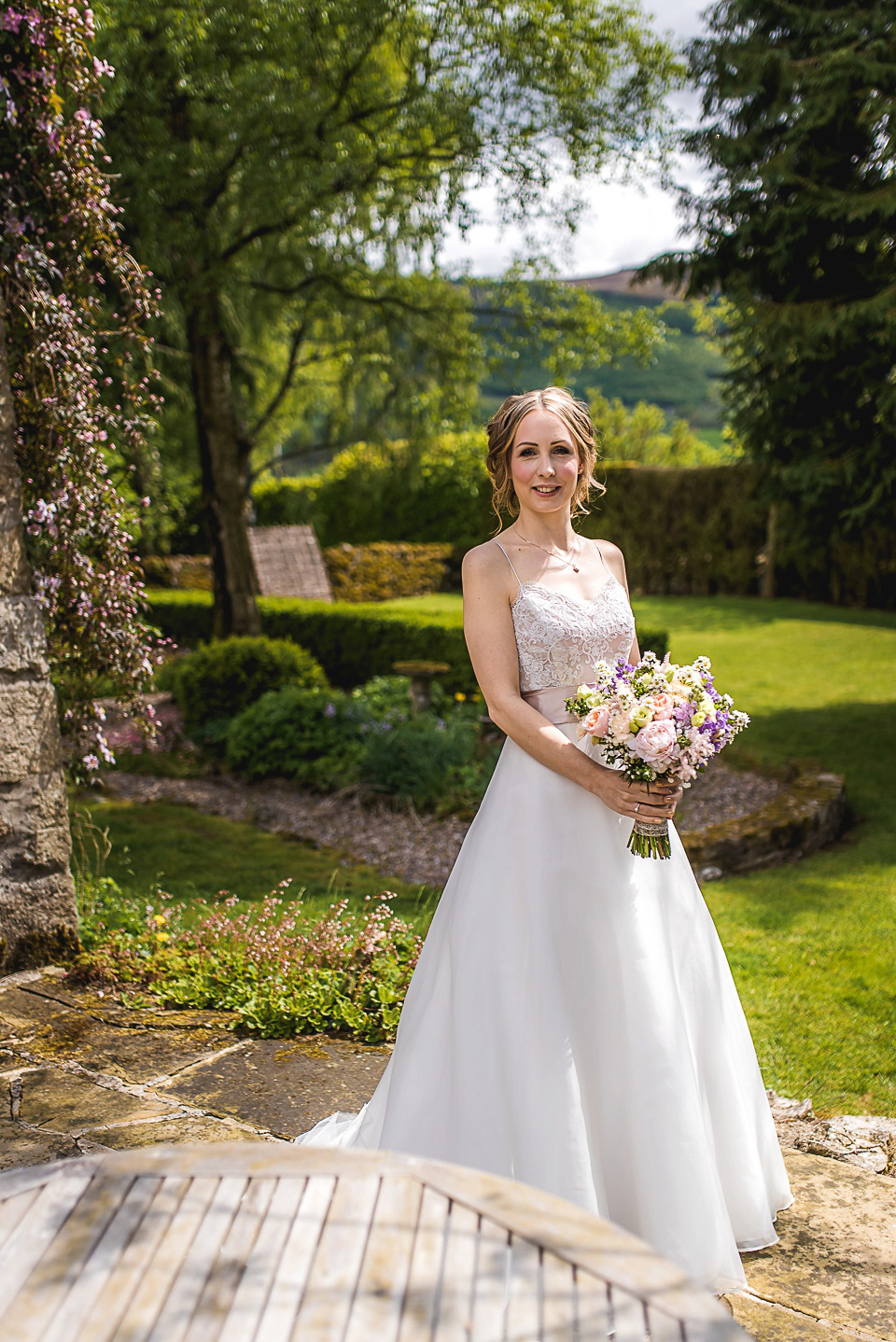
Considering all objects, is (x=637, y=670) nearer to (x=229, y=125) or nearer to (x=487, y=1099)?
(x=487, y=1099)

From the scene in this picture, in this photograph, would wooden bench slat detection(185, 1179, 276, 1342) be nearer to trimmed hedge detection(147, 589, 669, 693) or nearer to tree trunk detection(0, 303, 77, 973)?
tree trunk detection(0, 303, 77, 973)

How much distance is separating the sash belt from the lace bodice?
0.05 feet

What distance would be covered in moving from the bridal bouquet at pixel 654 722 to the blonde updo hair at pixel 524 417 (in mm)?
559

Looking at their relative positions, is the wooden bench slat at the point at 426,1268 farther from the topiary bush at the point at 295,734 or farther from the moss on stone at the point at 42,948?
the topiary bush at the point at 295,734

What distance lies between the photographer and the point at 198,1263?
4.33 feet

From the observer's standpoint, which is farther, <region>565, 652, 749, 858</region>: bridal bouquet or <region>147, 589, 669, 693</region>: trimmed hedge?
<region>147, 589, 669, 693</region>: trimmed hedge

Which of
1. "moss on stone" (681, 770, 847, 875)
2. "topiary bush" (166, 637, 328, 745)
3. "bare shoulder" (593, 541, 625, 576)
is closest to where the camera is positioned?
"bare shoulder" (593, 541, 625, 576)

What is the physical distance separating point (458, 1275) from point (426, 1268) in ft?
0.14

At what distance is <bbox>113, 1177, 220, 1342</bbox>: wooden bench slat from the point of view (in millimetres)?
1227

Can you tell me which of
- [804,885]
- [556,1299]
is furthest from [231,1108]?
[804,885]

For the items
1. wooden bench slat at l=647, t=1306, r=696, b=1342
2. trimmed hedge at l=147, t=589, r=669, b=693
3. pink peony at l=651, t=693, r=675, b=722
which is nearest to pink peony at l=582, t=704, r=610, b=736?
pink peony at l=651, t=693, r=675, b=722

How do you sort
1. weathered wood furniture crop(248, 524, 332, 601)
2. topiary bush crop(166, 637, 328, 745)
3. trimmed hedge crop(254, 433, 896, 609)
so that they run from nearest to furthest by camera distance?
topiary bush crop(166, 637, 328, 745), weathered wood furniture crop(248, 524, 332, 601), trimmed hedge crop(254, 433, 896, 609)

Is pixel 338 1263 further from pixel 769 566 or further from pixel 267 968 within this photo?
pixel 769 566

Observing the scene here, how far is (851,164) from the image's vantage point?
8047mm
